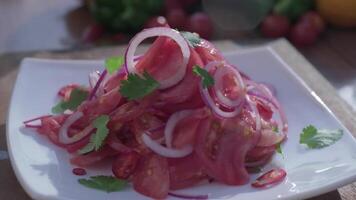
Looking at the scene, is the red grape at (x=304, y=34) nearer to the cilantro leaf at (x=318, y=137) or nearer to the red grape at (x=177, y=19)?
the red grape at (x=177, y=19)

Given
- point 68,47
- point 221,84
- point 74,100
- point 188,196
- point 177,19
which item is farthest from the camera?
point 177,19

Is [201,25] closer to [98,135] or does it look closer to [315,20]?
[315,20]

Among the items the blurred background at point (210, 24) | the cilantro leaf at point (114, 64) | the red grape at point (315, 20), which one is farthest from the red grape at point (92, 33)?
the cilantro leaf at point (114, 64)

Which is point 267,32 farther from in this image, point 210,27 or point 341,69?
point 341,69

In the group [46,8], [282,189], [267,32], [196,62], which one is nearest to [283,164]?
[282,189]

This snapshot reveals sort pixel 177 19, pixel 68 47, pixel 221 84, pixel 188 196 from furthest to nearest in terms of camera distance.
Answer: pixel 177 19 → pixel 68 47 → pixel 221 84 → pixel 188 196

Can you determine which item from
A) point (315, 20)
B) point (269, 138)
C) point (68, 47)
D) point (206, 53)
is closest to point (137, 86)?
point (206, 53)

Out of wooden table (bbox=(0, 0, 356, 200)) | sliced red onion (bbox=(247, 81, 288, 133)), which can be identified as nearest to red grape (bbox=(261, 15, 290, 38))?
wooden table (bbox=(0, 0, 356, 200))
